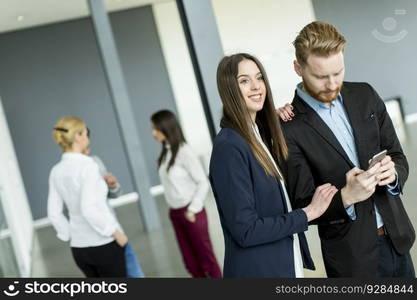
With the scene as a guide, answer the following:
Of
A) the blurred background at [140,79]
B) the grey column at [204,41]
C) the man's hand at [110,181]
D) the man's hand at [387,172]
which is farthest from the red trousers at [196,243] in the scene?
the man's hand at [387,172]

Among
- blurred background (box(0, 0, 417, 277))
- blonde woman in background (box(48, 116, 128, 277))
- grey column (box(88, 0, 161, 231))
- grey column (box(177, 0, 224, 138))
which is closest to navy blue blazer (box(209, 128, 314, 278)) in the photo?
blurred background (box(0, 0, 417, 277))

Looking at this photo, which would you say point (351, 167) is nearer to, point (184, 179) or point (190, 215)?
point (190, 215)

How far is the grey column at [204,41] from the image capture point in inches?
142

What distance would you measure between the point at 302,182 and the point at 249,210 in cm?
23

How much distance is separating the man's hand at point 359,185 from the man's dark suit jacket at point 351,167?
9cm

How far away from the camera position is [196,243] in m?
5.47

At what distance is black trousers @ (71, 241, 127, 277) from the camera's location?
14.5ft

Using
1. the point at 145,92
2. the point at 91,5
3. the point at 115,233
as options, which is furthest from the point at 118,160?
the point at 115,233

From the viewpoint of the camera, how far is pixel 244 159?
7.20 ft

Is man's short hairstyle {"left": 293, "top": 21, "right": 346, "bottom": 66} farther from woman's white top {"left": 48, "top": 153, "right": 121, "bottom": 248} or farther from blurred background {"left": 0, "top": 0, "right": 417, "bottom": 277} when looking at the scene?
woman's white top {"left": 48, "top": 153, "right": 121, "bottom": 248}

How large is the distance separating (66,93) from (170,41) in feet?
7.84

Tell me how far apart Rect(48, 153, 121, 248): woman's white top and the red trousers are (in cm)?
110

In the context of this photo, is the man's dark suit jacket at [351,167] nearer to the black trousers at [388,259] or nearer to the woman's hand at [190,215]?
the black trousers at [388,259]

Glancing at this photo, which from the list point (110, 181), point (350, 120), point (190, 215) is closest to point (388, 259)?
point (350, 120)
